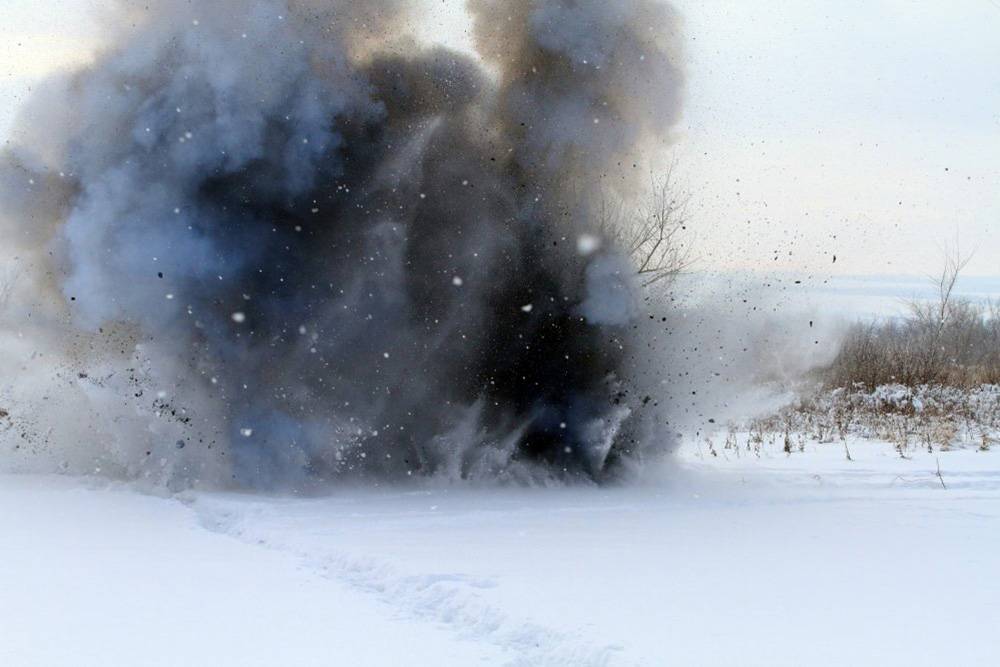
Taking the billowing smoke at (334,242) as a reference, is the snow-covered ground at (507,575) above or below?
below

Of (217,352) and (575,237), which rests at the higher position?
(575,237)

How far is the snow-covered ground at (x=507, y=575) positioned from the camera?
591 cm

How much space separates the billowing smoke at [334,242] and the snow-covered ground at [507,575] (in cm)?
100

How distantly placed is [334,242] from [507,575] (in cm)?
633

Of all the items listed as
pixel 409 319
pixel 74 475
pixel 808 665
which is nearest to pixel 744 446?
pixel 409 319

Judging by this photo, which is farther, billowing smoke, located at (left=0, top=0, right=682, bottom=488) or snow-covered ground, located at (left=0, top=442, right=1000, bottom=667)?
billowing smoke, located at (left=0, top=0, right=682, bottom=488)

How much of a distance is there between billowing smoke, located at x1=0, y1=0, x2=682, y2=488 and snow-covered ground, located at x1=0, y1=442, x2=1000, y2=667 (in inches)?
39.2

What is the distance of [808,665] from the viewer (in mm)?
5414

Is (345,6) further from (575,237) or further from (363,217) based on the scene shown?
(575,237)

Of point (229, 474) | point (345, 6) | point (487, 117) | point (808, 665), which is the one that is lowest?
point (808, 665)

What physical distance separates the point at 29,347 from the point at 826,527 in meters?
10.9

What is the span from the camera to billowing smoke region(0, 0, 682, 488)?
Result: 12.3 metres

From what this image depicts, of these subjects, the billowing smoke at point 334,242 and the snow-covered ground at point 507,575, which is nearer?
the snow-covered ground at point 507,575

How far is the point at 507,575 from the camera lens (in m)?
7.63
